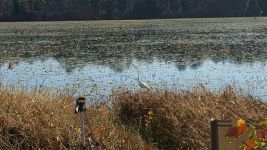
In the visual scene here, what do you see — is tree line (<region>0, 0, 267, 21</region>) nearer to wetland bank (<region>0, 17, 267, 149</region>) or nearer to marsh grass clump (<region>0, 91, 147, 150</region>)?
wetland bank (<region>0, 17, 267, 149</region>)

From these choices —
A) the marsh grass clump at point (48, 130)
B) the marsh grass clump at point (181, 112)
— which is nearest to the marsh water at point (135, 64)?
the marsh grass clump at point (181, 112)

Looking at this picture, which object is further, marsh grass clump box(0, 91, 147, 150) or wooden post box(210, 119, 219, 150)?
marsh grass clump box(0, 91, 147, 150)

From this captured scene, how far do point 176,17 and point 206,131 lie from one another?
69.4 m

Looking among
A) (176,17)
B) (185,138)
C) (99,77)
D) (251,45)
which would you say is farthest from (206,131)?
(176,17)

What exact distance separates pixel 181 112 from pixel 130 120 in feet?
4.14

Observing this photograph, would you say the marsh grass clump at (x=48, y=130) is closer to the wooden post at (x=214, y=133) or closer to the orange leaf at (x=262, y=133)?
the wooden post at (x=214, y=133)

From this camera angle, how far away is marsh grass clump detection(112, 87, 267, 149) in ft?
20.4

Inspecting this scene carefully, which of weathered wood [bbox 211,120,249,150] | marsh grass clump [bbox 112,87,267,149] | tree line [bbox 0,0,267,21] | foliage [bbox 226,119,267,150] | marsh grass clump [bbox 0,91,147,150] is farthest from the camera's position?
tree line [bbox 0,0,267,21]

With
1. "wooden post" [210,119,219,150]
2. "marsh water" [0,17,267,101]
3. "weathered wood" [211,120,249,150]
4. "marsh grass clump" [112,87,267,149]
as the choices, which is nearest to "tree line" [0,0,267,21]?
"marsh water" [0,17,267,101]

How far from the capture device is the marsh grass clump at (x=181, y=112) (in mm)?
6207

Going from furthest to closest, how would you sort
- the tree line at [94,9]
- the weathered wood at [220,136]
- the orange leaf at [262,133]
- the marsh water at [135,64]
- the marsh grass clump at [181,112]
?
1. the tree line at [94,9]
2. the marsh water at [135,64]
3. the marsh grass clump at [181,112]
4. the weathered wood at [220,136]
5. the orange leaf at [262,133]

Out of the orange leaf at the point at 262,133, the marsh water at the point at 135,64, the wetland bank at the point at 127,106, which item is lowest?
the marsh water at the point at 135,64

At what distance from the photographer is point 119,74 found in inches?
626

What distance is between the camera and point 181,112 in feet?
22.3
